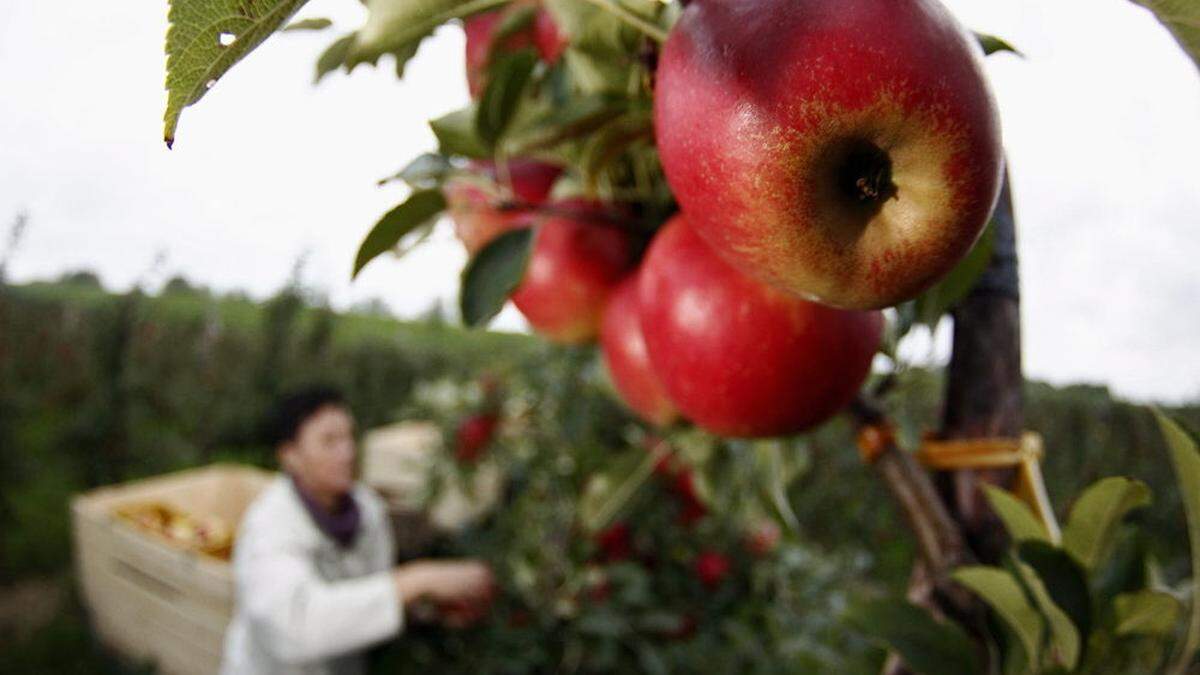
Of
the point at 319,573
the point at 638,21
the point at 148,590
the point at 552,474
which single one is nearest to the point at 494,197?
the point at 638,21

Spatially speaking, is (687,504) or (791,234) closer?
(791,234)

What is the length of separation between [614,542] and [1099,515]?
1173mm

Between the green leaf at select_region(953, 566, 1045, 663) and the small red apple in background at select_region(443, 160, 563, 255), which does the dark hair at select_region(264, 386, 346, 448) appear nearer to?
the small red apple in background at select_region(443, 160, 563, 255)

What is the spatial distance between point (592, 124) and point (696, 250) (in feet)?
0.28

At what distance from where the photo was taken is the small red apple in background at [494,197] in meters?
0.45

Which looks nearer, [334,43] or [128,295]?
[334,43]

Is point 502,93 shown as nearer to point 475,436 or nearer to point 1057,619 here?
point 1057,619

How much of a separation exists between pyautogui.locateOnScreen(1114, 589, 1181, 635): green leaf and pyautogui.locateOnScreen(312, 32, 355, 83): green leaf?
0.46 m

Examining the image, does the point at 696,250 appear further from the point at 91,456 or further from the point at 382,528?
the point at 91,456

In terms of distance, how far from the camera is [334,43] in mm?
406

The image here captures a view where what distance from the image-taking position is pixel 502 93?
0.37 meters

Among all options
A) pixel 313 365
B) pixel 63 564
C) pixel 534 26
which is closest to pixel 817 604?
pixel 534 26

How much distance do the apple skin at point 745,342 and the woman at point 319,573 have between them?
136cm

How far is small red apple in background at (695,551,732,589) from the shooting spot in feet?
4.90
